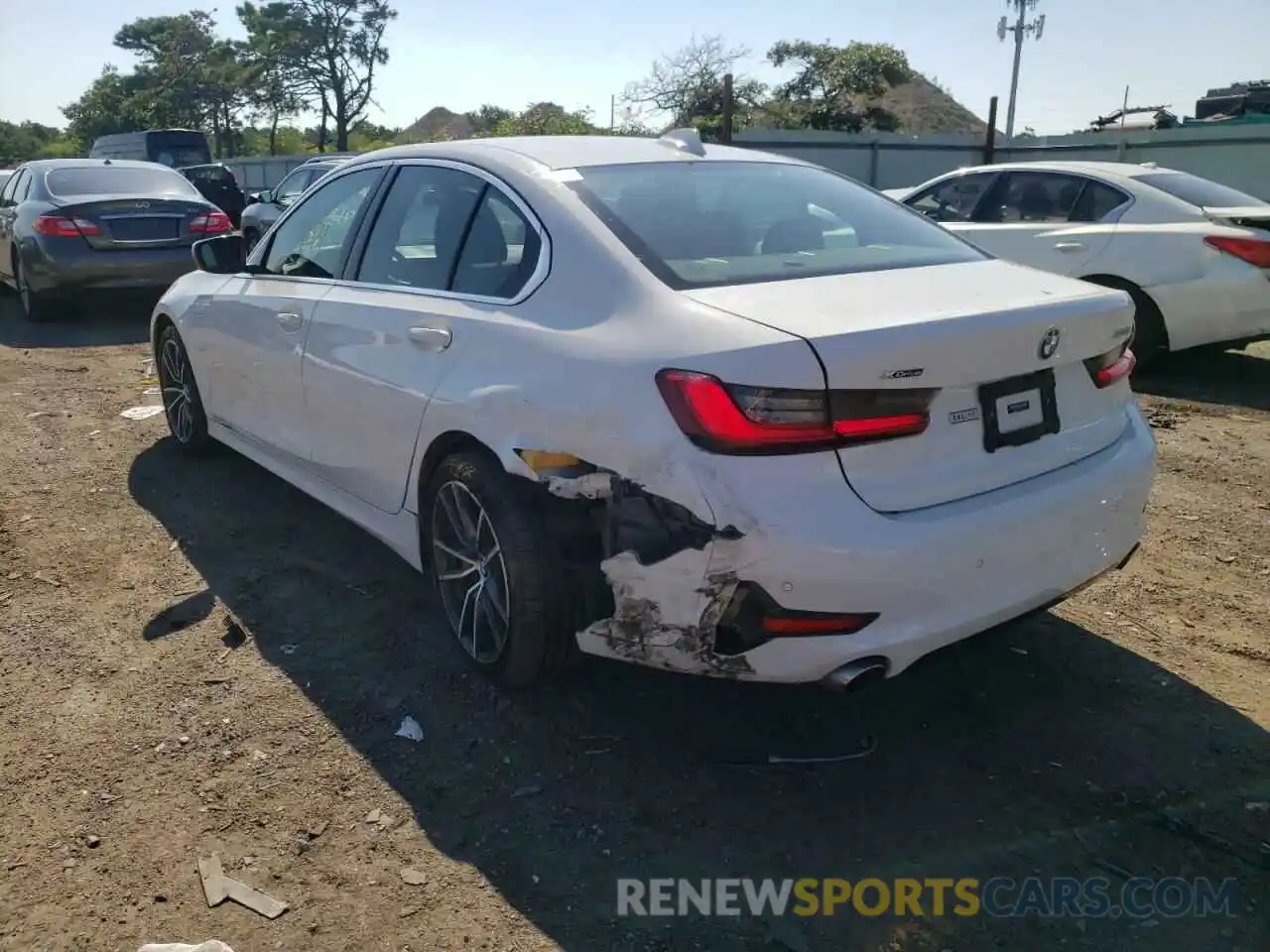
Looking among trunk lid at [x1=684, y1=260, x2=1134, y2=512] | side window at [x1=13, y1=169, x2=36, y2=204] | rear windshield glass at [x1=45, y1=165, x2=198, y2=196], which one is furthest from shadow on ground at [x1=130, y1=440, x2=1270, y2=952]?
side window at [x1=13, y1=169, x2=36, y2=204]

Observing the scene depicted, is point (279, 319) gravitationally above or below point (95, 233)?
below

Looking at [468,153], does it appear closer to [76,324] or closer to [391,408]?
[391,408]

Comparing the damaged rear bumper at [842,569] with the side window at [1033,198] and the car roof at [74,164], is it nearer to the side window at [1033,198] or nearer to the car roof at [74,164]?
the side window at [1033,198]

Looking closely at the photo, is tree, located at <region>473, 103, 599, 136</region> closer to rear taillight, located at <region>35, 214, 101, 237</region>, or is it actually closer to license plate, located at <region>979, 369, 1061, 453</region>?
rear taillight, located at <region>35, 214, 101, 237</region>

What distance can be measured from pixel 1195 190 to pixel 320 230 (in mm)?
6356

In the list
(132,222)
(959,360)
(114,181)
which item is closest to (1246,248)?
(959,360)

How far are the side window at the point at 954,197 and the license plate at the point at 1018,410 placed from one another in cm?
615

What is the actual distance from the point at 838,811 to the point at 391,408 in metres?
1.87

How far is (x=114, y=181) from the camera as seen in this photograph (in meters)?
10.5

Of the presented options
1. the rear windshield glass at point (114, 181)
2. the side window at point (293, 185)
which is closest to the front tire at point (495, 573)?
the rear windshield glass at point (114, 181)

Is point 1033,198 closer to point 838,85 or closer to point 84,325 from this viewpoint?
point 84,325

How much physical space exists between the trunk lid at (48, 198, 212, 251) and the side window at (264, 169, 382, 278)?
5933 millimetres

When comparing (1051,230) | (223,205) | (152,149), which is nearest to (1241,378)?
(1051,230)

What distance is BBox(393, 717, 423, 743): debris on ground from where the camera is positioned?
3107 mm
